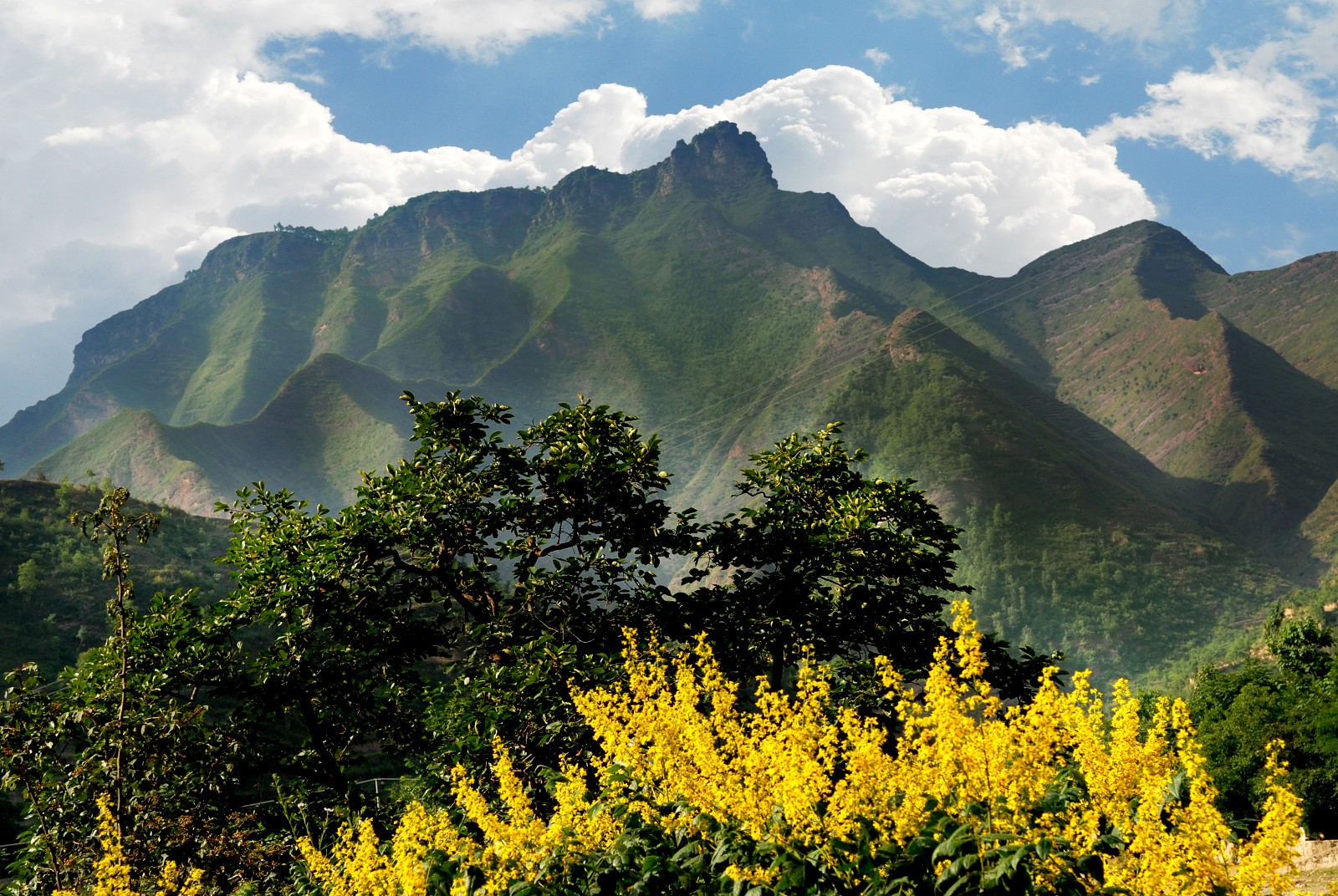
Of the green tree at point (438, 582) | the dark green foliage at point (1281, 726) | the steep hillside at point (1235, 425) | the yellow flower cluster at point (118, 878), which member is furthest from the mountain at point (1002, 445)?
the yellow flower cluster at point (118, 878)

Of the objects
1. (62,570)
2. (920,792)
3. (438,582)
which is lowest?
(62,570)

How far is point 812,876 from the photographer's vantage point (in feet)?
14.0

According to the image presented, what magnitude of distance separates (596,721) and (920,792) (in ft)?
6.10

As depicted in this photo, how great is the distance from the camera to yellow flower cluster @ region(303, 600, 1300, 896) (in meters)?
3.90

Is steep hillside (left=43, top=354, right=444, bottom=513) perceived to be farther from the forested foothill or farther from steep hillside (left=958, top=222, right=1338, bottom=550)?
the forested foothill

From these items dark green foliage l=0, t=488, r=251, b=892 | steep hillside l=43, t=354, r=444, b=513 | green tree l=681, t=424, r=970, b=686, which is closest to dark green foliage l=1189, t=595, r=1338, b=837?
green tree l=681, t=424, r=970, b=686

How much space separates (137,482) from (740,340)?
115434 mm

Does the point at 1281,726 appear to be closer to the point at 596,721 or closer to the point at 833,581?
the point at 833,581

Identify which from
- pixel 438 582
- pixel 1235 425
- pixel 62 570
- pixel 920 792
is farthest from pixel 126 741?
pixel 1235 425

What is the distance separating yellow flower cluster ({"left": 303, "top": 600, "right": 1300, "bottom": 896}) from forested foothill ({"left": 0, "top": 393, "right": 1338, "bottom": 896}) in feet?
0.07

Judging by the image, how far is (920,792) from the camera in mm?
4234

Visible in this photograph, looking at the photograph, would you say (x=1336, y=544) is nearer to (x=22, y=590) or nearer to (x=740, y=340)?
(x=740, y=340)

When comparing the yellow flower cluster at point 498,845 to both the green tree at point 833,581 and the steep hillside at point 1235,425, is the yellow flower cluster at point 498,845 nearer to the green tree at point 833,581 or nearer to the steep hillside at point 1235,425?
the green tree at point 833,581

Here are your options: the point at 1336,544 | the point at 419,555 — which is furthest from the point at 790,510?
the point at 1336,544
